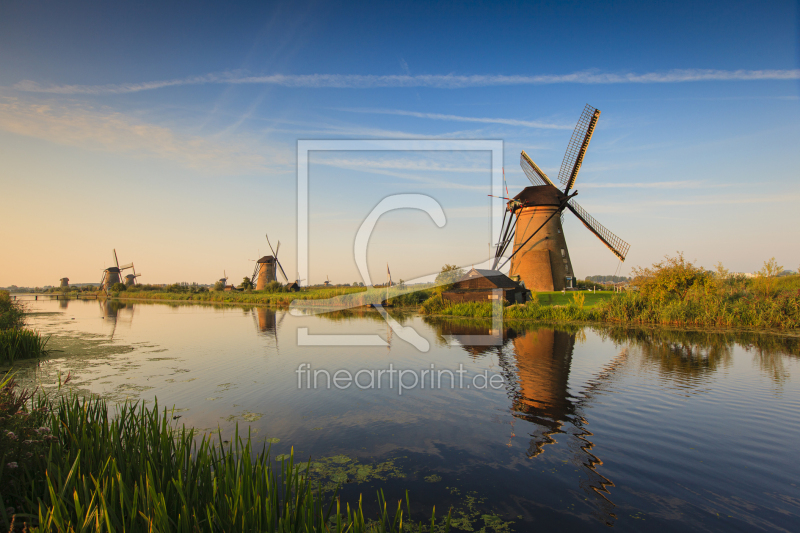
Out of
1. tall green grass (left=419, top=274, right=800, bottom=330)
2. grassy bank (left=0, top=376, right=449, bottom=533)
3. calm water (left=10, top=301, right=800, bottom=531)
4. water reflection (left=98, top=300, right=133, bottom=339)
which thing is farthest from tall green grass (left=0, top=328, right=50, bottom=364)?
tall green grass (left=419, top=274, right=800, bottom=330)

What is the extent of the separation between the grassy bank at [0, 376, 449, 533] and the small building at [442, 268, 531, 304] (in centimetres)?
2525

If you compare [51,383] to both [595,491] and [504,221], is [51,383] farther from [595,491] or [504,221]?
[504,221]

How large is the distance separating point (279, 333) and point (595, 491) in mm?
17157

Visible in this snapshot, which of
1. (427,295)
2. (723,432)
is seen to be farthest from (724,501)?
(427,295)

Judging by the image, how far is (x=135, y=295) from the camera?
201 ft

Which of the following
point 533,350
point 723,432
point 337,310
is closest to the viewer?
point 723,432

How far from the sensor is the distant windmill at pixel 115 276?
72875 mm

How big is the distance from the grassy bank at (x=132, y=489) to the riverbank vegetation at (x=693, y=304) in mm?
20728

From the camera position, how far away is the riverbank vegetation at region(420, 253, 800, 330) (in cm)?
1794

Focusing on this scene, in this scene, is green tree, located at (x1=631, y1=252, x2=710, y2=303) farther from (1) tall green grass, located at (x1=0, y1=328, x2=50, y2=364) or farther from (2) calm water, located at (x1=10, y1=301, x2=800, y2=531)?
(1) tall green grass, located at (x1=0, y1=328, x2=50, y2=364)

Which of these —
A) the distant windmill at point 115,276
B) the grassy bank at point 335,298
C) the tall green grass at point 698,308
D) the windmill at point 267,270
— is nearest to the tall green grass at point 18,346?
the tall green grass at point 698,308

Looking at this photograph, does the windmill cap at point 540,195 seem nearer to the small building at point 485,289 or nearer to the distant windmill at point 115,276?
the small building at point 485,289

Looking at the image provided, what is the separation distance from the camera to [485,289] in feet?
94.9

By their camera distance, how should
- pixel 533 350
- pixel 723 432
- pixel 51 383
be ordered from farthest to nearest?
pixel 533 350 < pixel 51 383 < pixel 723 432
